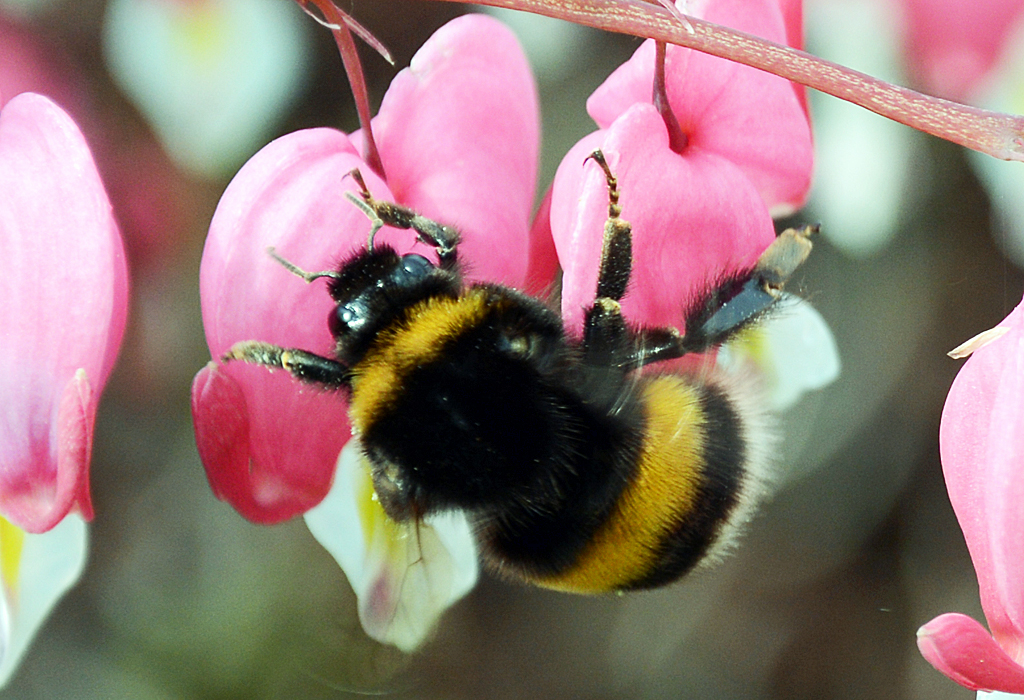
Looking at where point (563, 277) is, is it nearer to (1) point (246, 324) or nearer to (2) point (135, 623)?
(1) point (246, 324)

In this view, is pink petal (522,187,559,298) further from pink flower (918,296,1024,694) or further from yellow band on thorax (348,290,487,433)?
pink flower (918,296,1024,694)

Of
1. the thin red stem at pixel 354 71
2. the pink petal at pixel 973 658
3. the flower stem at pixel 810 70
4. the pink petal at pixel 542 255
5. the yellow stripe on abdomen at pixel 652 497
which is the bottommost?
the pink petal at pixel 973 658

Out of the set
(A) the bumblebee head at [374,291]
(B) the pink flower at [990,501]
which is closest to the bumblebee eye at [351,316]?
(A) the bumblebee head at [374,291]

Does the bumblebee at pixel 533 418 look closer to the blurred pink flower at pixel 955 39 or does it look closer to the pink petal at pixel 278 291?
the pink petal at pixel 278 291

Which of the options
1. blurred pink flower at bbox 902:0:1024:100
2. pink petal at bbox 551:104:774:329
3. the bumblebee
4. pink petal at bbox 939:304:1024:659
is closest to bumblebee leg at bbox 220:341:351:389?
the bumblebee

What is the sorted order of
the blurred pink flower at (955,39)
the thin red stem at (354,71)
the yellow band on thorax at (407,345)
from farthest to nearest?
1. the blurred pink flower at (955,39)
2. the thin red stem at (354,71)
3. the yellow band on thorax at (407,345)
